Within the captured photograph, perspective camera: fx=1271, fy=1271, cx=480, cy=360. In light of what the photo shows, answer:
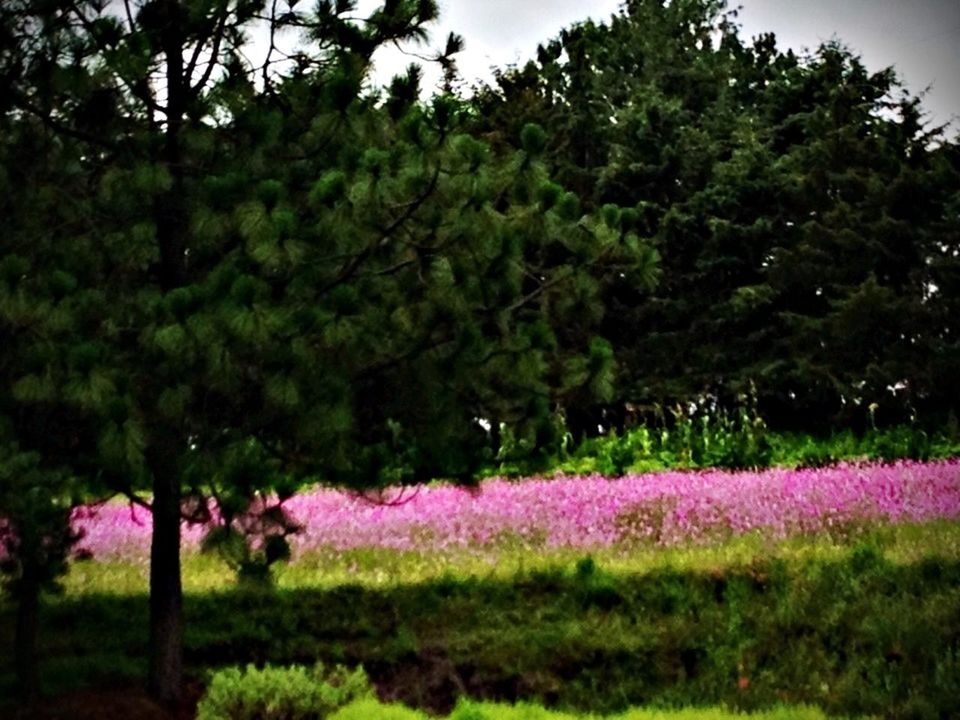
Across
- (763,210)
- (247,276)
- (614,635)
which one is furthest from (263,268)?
(763,210)

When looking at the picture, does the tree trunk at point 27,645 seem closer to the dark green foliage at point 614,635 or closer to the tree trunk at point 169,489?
the dark green foliage at point 614,635

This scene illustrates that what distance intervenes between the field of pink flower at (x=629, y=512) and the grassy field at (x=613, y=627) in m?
0.37

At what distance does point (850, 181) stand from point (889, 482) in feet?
40.1

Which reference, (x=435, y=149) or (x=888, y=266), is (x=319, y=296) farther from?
(x=888, y=266)

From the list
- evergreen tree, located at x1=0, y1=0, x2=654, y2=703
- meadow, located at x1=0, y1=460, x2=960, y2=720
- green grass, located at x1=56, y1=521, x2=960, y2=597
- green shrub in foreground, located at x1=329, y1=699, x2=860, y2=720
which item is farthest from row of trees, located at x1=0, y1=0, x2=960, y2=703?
green grass, located at x1=56, y1=521, x2=960, y2=597

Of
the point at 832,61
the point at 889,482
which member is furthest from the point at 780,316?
the point at 889,482

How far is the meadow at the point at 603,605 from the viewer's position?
25.7 feet

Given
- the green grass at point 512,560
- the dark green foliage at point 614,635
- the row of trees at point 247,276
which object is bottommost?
the dark green foliage at point 614,635

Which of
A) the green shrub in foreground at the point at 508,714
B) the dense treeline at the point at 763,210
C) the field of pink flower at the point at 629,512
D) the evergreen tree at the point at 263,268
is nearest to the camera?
the green shrub in foreground at the point at 508,714

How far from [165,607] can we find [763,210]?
18.9m

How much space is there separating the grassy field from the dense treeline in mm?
8964

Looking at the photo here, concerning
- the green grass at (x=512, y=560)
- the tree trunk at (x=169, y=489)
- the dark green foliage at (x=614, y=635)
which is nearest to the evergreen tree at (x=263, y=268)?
the tree trunk at (x=169, y=489)

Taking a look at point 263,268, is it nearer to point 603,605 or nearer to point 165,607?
point 165,607

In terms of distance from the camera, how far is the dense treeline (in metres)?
20.0
